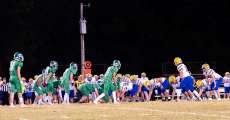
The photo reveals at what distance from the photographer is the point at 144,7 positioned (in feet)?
167

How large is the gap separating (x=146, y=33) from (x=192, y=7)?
3.99 m

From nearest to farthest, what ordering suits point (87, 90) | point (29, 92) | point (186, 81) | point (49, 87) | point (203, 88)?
point (186, 81) < point (49, 87) < point (87, 90) < point (203, 88) < point (29, 92)

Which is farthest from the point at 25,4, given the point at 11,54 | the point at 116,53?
the point at 116,53

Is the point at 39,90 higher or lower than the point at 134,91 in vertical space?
lower

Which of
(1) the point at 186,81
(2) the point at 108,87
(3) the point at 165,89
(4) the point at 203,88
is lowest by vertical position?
(2) the point at 108,87

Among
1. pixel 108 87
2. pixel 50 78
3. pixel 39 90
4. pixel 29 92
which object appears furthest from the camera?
pixel 29 92

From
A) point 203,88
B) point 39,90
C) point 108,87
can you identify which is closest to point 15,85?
point 108,87

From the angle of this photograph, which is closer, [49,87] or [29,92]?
[49,87]

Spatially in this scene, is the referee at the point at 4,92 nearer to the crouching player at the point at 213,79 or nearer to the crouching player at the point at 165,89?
the crouching player at the point at 165,89

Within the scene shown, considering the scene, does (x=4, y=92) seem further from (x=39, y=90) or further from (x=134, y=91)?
(x=134, y=91)

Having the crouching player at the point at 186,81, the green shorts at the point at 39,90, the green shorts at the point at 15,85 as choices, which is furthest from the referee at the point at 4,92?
the green shorts at the point at 15,85

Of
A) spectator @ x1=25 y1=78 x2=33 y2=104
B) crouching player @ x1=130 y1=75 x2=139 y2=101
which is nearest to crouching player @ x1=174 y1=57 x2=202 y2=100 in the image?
crouching player @ x1=130 y1=75 x2=139 y2=101

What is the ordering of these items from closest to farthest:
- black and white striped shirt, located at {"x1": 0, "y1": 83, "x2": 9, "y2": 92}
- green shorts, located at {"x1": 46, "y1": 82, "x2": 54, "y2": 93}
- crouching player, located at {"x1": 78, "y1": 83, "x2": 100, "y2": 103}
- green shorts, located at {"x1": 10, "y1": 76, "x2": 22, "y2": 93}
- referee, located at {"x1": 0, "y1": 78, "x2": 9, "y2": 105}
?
green shorts, located at {"x1": 10, "y1": 76, "x2": 22, "y2": 93}, green shorts, located at {"x1": 46, "y1": 82, "x2": 54, "y2": 93}, crouching player, located at {"x1": 78, "y1": 83, "x2": 100, "y2": 103}, referee, located at {"x1": 0, "y1": 78, "x2": 9, "y2": 105}, black and white striped shirt, located at {"x1": 0, "y1": 83, "x2": 9, "y2": 92}

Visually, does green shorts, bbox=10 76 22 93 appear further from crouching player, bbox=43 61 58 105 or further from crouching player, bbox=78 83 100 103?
crouching player, bbox=78 83 100 103
